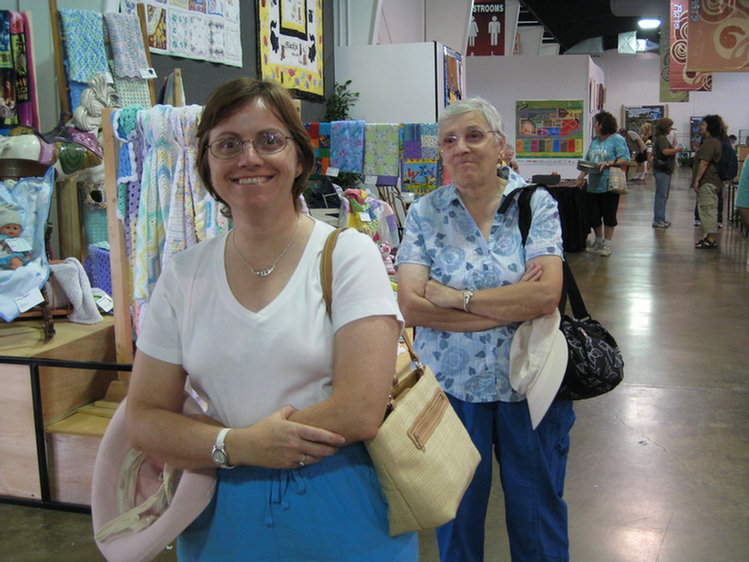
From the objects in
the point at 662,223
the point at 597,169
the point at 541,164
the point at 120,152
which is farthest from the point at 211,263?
the point at 541,164

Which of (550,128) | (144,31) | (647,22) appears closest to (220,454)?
(144,31)

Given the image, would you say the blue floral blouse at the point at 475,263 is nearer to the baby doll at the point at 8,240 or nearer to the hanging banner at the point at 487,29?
the baby doll at the point at 8,240

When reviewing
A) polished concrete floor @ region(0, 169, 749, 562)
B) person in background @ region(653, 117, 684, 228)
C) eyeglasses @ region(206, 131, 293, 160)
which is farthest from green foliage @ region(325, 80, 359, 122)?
eyeglasses @ region(206, 131, 293, 160)

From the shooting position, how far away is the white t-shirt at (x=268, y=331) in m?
1.27

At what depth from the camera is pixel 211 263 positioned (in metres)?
1.39

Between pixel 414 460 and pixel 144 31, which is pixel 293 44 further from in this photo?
pixel 414 460

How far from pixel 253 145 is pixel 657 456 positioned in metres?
3.09

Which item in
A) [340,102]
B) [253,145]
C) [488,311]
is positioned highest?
[340,102]

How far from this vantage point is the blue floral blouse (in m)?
2.01

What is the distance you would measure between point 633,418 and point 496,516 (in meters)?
1.45

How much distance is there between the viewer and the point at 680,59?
364 inches

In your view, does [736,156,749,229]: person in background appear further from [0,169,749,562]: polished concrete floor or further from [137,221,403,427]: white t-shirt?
[137,221,403,427]: white t-shirt

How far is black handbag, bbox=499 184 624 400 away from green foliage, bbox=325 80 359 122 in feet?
23.9

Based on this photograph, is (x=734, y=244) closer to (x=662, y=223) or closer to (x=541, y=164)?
(x=662, y=223)
